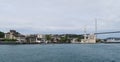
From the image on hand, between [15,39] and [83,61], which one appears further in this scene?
[15,39]

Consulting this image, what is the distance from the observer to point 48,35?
6594 inches

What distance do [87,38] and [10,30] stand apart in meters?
37.7

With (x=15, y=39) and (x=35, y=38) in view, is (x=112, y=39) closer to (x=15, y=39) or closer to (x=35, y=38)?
(x=35, y=38)

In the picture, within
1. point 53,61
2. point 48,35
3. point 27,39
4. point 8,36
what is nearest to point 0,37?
point 8,36

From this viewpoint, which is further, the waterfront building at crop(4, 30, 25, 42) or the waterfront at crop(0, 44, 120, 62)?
the waterfront building at crop(4, 30, 25, 42)

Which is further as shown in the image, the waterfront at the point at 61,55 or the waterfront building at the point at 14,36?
the waterfront building at the point at 14,36

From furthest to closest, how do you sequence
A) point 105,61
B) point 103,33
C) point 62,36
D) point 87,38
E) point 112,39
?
1. point 112,39
2. point 62,36
3. point 87,38
4. point 103,33
5. point 105,61

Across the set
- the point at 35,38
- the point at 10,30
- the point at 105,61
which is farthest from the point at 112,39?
the point at 105,61

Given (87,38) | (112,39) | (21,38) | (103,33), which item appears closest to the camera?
(103,33)

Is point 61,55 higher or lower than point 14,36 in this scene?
lower

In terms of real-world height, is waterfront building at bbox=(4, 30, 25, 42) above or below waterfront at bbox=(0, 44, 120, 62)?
above

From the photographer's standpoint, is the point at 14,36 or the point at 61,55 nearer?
the point at 61,55

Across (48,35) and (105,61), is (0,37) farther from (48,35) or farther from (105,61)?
(105,61)

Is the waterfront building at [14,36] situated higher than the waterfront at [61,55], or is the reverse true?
the waterfront building at [14,36]
